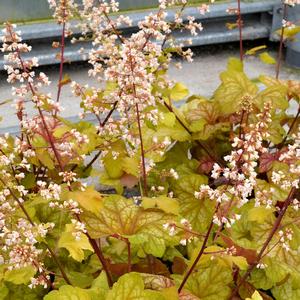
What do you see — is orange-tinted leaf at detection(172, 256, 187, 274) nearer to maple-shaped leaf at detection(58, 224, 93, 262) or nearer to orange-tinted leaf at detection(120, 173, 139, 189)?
orange-tinted leaf at detection(120, 173, 139, 189)

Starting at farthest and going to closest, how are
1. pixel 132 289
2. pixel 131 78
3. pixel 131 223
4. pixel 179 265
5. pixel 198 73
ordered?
pixel 198 73, pixel 179 265, pixel 131 223, pixel 131 78, pixel 132 289

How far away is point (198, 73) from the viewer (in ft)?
15.6

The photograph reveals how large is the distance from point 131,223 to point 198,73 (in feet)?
8.53

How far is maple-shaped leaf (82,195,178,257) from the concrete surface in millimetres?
1984

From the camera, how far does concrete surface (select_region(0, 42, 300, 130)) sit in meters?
4.45

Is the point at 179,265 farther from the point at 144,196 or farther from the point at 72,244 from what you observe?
the point at 72,244

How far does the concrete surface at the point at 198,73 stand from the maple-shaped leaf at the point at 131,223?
6.51 feet

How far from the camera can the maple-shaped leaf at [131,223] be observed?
2.30 metres

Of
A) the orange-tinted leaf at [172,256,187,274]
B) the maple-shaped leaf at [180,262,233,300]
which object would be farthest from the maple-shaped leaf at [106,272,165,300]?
the orange-tinted leaf at [172,256,187,274]

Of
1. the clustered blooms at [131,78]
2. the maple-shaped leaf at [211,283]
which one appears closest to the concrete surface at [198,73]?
the clustered blooms at [131,78]

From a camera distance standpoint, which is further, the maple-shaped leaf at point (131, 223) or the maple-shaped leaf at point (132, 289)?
the maple-shaped leaf at point (131, 223)

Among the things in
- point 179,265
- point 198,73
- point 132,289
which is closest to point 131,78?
point 132,289

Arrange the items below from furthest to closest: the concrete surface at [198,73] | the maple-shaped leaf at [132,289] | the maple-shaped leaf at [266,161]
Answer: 1. the concrete surface at [198,73]
2. the maple-shaped leaf at [266,161]
3. the maple-shaped leaf at [132,289]

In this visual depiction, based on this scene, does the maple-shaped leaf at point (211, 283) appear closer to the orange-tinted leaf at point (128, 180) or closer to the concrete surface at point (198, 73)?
the orange-tinted leaf at point (128, 180)
